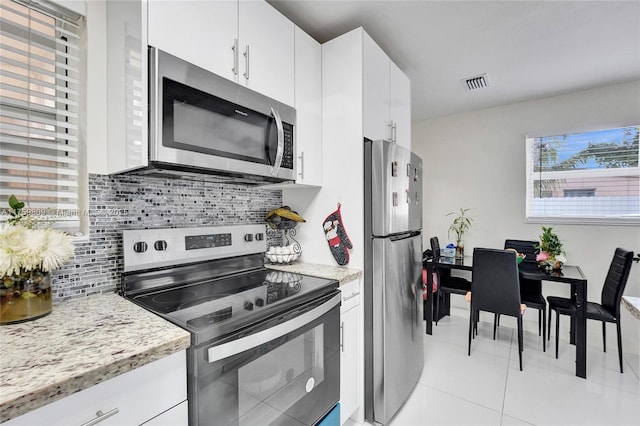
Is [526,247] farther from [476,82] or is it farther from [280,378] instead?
[280,378]

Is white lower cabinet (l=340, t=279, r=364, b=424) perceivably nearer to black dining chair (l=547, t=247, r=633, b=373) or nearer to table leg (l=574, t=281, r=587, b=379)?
table leg (l=574, t=281, r=587, b=379)

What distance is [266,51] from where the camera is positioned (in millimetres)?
1512

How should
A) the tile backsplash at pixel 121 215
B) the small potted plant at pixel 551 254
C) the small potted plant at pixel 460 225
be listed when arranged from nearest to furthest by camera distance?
the tile backsplash at pixel 121 215
the small potted plant at pixel 551 254
the small potted plant at pixel 460 225

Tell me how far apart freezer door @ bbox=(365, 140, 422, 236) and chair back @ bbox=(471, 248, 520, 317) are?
104 centimetres

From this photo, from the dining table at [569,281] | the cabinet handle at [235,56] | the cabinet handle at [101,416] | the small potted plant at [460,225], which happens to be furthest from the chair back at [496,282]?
the cabinet handle at [101,416]

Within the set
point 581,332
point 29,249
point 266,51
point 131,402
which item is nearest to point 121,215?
point 29,249

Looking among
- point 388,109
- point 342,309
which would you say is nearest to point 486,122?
point 388,109

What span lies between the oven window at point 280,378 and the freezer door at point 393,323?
1.61 feet

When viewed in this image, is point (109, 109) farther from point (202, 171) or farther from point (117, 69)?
point (202, 171)

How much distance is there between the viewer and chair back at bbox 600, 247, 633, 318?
2.29 m

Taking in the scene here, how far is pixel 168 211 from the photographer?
4.82 ft

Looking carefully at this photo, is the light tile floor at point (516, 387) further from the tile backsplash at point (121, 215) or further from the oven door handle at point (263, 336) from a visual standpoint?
the tile backsplash at point (121, 215)

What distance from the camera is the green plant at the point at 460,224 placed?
3668 mm

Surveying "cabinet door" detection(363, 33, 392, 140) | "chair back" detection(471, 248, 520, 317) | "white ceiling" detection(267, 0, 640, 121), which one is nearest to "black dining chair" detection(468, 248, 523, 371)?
"chair back" detection(471, 248, 520, 317)
